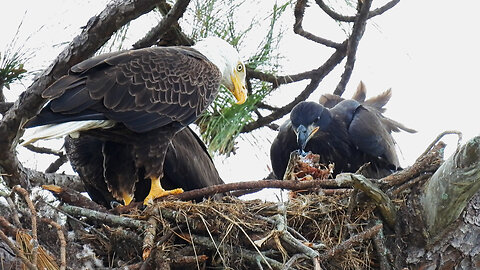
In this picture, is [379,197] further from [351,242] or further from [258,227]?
[258,227]

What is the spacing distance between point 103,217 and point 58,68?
2.84ft

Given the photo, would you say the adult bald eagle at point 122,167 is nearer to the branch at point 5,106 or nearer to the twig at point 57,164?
the twig at point 57,164

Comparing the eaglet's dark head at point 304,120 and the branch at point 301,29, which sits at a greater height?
the branch at point 301,29

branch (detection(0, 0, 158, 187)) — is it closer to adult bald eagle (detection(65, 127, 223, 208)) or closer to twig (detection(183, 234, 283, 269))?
adult bald eagle (detection(65, 127, 223, 208))

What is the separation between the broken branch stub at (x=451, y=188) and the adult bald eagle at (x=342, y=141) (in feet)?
5.81

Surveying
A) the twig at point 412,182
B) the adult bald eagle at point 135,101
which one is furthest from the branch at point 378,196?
the adult bald eagle at point 135,101

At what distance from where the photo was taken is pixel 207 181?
532cm

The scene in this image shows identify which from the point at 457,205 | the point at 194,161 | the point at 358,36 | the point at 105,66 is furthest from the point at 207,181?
the point at 457,205

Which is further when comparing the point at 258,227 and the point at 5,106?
the point at 5,106

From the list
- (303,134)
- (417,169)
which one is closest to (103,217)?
(417,169)

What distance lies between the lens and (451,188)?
3920 millimetres

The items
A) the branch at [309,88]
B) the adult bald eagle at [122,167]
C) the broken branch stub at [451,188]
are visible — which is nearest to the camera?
the broken branch stub at [451,188]

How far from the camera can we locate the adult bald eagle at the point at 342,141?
6.05m

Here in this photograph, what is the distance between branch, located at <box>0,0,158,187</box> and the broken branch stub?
5.92ft
